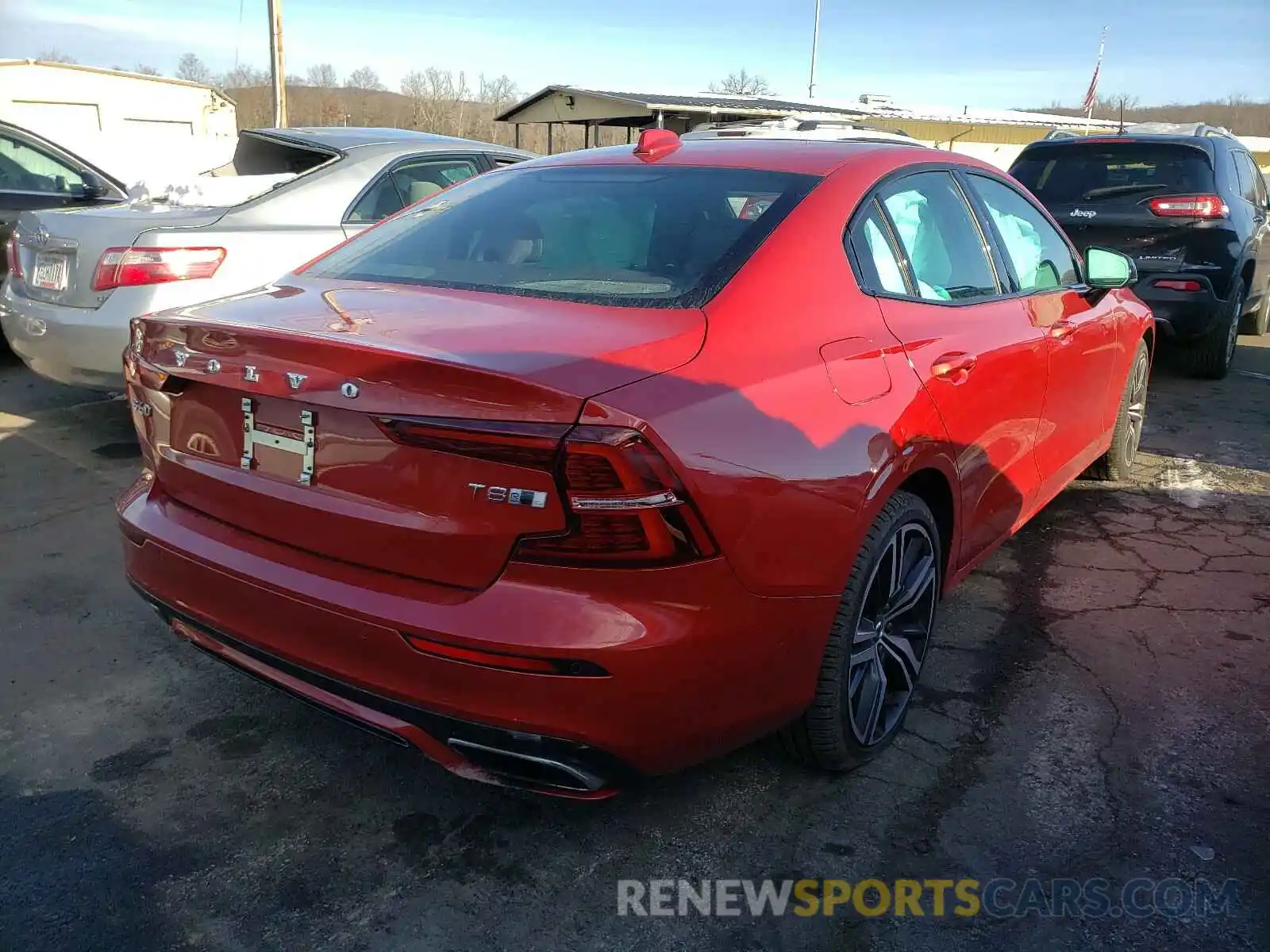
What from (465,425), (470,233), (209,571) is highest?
(470,233)

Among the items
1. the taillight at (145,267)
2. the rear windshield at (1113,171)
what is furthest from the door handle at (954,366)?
the rear windshield at (1113,171)

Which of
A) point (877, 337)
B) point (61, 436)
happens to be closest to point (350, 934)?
point (877, 337)

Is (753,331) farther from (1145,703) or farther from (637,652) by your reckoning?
(1145,703)

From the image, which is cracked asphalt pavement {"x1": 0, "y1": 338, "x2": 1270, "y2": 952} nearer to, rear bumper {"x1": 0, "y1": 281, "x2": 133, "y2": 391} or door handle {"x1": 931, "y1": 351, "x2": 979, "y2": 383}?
door handle {"x1": 931, "y1": 351, "x2": 979, "y2": 383}

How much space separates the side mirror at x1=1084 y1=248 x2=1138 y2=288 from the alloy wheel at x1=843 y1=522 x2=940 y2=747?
186cm

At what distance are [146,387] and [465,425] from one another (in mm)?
1058

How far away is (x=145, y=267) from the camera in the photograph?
482 centimetres

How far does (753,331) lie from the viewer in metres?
2.29

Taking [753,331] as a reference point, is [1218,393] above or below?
below

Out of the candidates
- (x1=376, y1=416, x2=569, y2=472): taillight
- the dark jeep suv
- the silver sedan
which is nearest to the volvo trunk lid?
(x1=376, y1=416, x2=569, y2=472): taillight

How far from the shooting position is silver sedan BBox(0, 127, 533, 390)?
484 centimetres

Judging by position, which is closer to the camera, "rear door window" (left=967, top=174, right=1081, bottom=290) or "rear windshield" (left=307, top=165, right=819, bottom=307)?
"rear windshield" (left=307, top=165, right=819, bottom=307)

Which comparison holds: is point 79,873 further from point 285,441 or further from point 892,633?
point 892,633

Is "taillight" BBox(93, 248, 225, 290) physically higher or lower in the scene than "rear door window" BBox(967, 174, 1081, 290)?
lower
